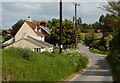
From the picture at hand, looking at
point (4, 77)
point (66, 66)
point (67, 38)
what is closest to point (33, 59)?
point (4, 77)

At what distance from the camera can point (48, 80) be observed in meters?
14.1

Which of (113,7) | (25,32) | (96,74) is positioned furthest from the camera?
(25,32)

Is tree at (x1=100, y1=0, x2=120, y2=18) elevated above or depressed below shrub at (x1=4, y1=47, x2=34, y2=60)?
above

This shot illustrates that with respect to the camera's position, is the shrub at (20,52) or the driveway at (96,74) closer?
the shrub at (20,52)

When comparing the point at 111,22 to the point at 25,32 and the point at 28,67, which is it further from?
the point at 25,32

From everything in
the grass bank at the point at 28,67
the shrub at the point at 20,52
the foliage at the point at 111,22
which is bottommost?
the grass bank at the point at 28,67

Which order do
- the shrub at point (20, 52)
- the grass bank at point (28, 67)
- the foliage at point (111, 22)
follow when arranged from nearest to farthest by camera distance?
1. the grass bank at point (28, 67)
2. the foliage at point (111, 22)
3. the shrub at point (20, 52)

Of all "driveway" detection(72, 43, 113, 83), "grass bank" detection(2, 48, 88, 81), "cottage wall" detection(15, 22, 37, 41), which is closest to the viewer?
"grass bank" detection(2, 48, 88, 81)

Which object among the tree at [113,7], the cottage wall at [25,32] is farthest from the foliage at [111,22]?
the cottage wall at [25,32]

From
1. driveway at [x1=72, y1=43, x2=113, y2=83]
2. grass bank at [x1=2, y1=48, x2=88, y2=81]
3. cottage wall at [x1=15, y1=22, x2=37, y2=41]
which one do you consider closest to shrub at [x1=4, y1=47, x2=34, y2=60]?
grass bank at [x1=2, y1=48, x2=88, y2=81]

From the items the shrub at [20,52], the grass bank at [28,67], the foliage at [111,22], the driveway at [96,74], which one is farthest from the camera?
the driveway at [96,74]

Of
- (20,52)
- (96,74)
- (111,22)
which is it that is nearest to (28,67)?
(20,52)

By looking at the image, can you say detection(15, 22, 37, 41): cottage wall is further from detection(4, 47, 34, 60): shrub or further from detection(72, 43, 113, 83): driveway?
detection(4, 47, 34, 60): shrub

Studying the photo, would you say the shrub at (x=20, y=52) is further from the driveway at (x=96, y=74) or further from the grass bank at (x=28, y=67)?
the driveway at (x=96, y=74)
